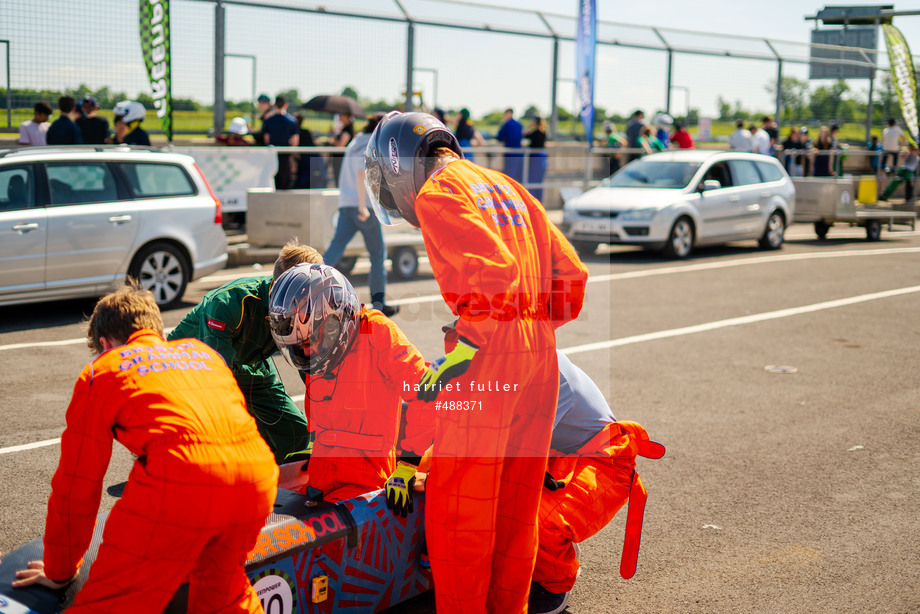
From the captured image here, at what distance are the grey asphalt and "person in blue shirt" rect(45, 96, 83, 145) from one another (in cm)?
272

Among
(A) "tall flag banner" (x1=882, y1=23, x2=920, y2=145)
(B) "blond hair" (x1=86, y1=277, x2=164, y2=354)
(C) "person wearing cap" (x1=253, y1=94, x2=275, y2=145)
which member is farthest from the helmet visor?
(A) "tall flag banner" (x1=882, y1=23, x2=920, y2=145)

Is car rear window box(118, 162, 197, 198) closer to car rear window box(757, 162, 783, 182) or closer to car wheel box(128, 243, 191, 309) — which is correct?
car wheel box(128, 243, 191, 309)

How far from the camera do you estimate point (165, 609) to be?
2.74 meters

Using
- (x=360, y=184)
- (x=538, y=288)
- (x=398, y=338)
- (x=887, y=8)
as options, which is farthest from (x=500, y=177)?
(x=887, y=8)

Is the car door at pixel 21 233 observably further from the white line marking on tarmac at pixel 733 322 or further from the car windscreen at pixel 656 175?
the car windscreen at pixel 656 175

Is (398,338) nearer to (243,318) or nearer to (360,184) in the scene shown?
(243,318)

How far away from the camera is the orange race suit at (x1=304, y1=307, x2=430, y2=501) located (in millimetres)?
3555

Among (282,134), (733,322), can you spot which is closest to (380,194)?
(733,322)

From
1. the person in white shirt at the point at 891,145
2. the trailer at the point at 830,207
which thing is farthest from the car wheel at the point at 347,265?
the person in white shirt at the point at 891,145

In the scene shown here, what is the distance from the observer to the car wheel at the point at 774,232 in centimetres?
1575

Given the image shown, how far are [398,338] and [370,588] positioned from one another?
3.18 ft

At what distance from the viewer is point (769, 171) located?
16109 millimetres

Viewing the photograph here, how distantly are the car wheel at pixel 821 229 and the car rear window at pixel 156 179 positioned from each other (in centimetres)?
1301

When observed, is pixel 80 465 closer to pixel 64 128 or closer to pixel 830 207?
pixel 64 128
